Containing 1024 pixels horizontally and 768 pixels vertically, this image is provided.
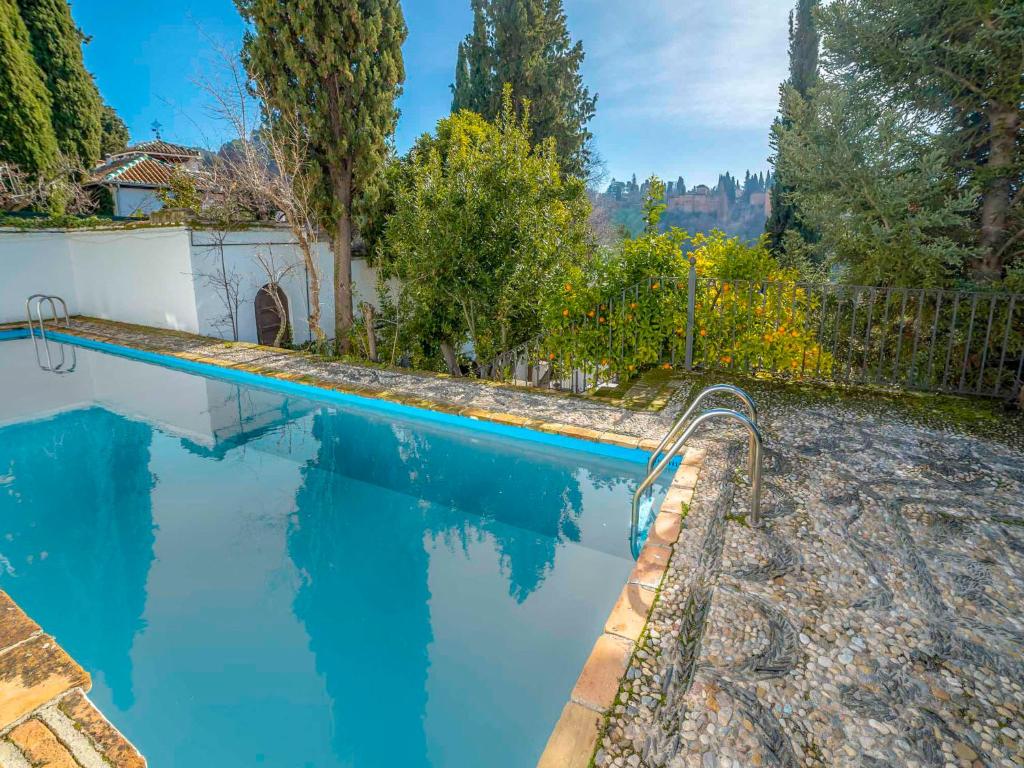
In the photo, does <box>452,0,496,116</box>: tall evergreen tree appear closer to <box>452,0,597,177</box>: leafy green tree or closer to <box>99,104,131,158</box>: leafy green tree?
<box>452,0,597,177</box>: leafy green tree

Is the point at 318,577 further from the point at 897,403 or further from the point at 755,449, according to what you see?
the point at 897,403

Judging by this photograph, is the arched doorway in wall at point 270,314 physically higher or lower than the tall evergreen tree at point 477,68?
lower

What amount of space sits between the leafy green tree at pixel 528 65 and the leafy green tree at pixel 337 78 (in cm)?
640

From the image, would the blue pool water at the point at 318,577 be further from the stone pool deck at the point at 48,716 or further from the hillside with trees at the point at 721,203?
the hillside with trees at the point at 721,203

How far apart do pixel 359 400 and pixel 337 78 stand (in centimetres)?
639

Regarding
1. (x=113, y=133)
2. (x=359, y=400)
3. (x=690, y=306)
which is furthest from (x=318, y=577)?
(x=113, y=133)

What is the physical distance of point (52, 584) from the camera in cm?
394

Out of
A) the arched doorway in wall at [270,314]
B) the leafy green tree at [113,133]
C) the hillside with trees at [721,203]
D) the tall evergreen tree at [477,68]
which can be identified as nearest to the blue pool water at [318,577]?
the arched doorway in wall at [270,314]

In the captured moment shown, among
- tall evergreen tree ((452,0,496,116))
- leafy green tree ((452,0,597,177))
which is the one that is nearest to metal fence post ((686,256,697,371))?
leafy green tree ((452,0,597,177))

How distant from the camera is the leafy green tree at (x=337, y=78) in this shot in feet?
30.8

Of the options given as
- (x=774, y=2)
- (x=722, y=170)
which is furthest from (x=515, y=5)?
(x=722, y=170)

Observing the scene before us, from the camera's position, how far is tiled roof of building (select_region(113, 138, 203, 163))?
74.3 ft

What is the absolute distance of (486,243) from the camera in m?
7.77

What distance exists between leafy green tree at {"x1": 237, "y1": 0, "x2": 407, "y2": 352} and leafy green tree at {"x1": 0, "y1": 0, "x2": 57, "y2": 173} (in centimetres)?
1051
